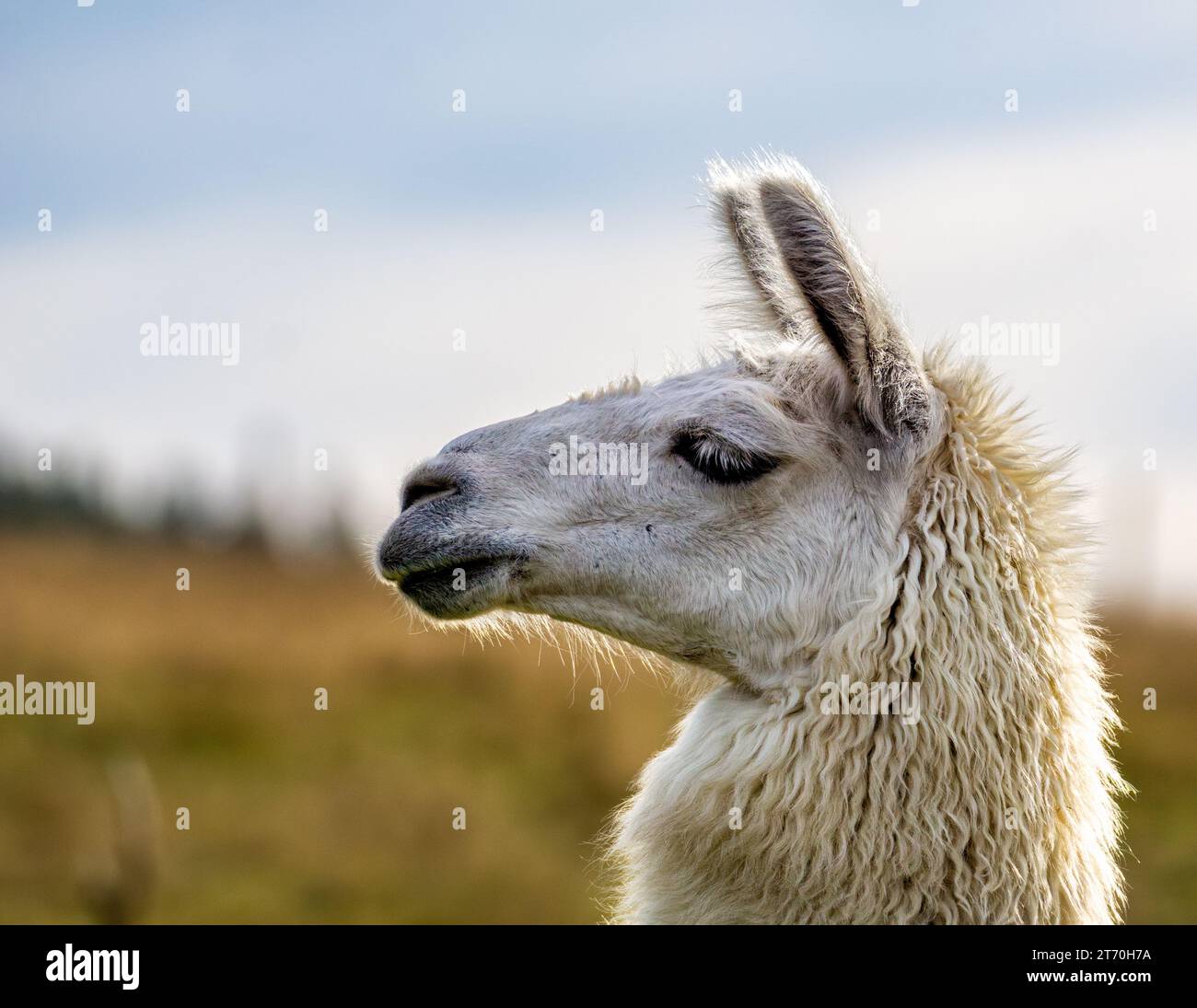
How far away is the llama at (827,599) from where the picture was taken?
7.71ft

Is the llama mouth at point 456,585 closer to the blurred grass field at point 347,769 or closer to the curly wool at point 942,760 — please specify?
the curly wool at point 942,760

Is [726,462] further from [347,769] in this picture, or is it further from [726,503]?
[347,769]

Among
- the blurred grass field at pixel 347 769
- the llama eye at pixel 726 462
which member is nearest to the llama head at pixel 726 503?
the llama eye at pixel 726 462

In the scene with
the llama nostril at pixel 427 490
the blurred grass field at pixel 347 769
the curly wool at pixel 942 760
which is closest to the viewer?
the curly wool at pixel 942 760

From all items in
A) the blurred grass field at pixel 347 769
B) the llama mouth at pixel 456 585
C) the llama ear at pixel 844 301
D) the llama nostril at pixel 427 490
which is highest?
the llama ear at pixel 844 301

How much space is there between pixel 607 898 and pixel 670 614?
998mm

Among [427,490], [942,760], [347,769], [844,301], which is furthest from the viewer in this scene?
[347,769]

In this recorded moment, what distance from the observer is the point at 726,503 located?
99.2 inches

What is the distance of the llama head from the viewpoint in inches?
97.0

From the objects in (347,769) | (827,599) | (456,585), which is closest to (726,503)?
(827,599)

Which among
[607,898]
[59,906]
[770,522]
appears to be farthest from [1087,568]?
[59,906]

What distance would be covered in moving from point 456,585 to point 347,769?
9.03m

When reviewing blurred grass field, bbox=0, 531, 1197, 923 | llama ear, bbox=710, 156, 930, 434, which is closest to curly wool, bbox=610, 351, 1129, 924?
llama ear, bbox=710, 156, 930, 434

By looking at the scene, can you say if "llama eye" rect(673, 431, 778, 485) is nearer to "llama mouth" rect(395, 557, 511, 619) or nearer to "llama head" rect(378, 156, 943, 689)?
"llama head" rect(378, 156, 943, 689)
